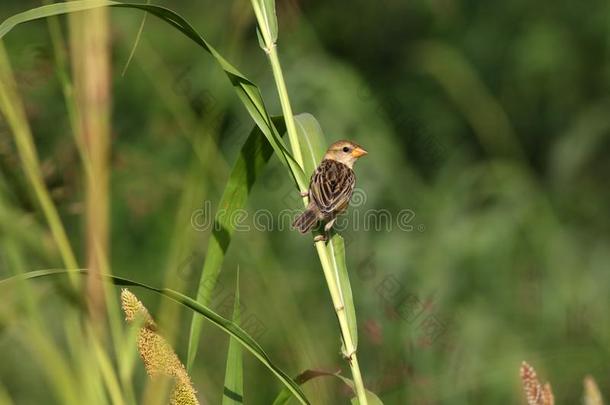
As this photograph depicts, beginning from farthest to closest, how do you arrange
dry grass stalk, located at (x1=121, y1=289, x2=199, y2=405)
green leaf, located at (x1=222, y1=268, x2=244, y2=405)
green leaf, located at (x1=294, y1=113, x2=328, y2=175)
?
1. green leaf, located at (x1=294, y1=113, x2=328, y2=175)
2. green leaf, located at (x1=222, y1=268, x2=244, y2=405)
3. dry grass stalk, located at (x1=121, y1=289, x2=199, y2=405)

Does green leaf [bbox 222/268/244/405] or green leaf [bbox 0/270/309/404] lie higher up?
green leaf [bbox 0/270/309/404]

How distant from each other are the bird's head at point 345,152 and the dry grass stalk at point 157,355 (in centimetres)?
244

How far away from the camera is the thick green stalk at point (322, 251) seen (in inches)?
77.2

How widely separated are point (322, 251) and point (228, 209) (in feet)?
0.85

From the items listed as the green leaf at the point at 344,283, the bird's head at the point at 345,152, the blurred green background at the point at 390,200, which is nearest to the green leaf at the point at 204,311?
the blurred green background at the point at 390,200

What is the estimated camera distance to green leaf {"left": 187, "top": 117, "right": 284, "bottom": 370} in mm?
2078

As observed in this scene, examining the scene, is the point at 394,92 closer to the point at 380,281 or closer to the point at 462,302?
the point at 462,302

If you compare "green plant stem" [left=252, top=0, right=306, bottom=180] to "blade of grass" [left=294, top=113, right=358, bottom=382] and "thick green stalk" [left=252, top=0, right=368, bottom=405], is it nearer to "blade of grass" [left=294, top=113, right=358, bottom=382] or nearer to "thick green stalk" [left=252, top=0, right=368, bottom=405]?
"thick green stalk" [left=252, top=0, right=368, bottom=405]

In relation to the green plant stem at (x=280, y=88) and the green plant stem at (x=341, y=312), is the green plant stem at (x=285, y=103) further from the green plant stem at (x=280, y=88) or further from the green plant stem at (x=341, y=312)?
the green plant stem at (x=341, y=312)

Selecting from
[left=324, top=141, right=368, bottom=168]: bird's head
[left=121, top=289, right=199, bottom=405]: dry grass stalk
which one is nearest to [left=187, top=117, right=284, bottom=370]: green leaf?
[left=121, top=289, right=199, bottom=405]: dry grass stalk

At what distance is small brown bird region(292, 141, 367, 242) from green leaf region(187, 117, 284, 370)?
5.5 inches

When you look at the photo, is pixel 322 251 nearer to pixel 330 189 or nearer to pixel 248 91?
pixel 248 91

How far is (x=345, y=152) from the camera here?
4.05 m

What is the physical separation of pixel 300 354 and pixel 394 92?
6.45m
